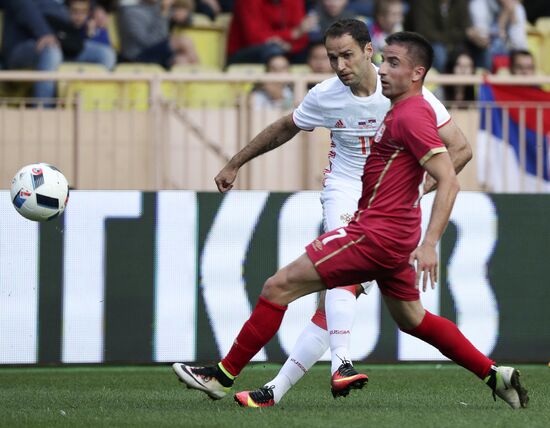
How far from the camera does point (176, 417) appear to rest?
21.8 feet

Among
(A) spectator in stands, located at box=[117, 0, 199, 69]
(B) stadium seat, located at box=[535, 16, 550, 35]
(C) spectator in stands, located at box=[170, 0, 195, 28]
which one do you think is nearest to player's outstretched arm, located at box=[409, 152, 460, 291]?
(A) spectator in stands, located at box=[117, 0, 199, 69]

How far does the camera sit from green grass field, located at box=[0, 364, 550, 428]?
6.46 metres

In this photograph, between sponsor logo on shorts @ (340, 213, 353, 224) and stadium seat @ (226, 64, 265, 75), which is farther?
stadium seat @ (226, 64, 265, 75)

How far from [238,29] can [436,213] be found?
8.66m

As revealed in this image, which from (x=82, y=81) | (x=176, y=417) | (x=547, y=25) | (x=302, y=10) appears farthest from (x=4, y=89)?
(x=547, y=25)

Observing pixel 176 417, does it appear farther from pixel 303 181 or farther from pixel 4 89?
pixel 4 89

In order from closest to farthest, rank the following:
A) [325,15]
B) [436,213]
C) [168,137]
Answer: [436,213] → [168,137] → [325,15]

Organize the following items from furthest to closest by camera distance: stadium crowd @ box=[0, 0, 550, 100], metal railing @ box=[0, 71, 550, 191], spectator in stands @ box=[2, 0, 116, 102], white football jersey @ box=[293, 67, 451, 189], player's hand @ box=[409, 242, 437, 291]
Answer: stadium crowd @ box=[0, 0, 550, 100] → spectator in stands @ box=[2, 0, 116, 102] → metal railing @ box=[0, 71, 550, 191] → white football jersey @ box=[293, 67, 451, 189] → player's hand @ box=[409, 242, 437, 291]

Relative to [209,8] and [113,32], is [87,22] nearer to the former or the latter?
[113,32]

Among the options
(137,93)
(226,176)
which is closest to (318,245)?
(226,176)

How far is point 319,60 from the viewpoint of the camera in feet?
42.8

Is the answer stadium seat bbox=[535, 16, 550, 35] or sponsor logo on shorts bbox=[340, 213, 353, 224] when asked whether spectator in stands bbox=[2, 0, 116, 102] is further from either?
sponsor logo on shorts bbox=[340, 213, 353, 224]

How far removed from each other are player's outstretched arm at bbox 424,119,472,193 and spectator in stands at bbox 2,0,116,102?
691cm

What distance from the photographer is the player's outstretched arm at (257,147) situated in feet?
24.8
